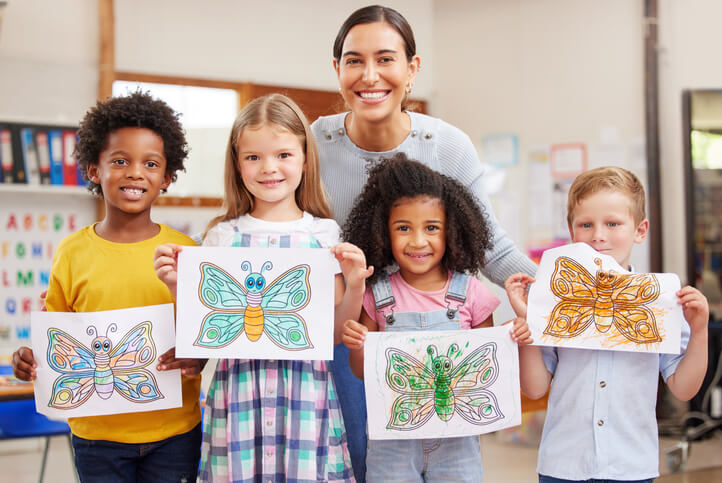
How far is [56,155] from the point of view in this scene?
416cm

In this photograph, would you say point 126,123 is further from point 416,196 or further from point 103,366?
point 416,196

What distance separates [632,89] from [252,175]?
358 cm

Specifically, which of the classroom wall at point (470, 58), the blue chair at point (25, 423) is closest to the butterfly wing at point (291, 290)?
the blue chair at point (25, 423)

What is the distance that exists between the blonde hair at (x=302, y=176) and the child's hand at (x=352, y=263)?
0.74 feet

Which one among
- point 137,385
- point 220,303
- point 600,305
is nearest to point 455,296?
point 600,305

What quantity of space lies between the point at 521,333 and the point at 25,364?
111cm

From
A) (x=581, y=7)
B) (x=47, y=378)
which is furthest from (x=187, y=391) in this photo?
(x=581, y=7)

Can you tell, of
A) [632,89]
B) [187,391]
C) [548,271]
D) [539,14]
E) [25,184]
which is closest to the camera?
[548,271]

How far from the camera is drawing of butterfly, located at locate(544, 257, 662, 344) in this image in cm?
148

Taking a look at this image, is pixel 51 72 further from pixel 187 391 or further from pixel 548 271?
pixel 548 271

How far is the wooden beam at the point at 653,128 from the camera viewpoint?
170 inches

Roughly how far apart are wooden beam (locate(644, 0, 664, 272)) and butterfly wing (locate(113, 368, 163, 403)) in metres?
3.61

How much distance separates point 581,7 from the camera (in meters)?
4.61

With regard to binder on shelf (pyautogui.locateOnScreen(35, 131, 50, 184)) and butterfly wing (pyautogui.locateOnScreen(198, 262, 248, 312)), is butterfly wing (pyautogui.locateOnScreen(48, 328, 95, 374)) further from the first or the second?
binder on shelf (pyautogui.locateOnScreen(35, 131, 50, 184))
